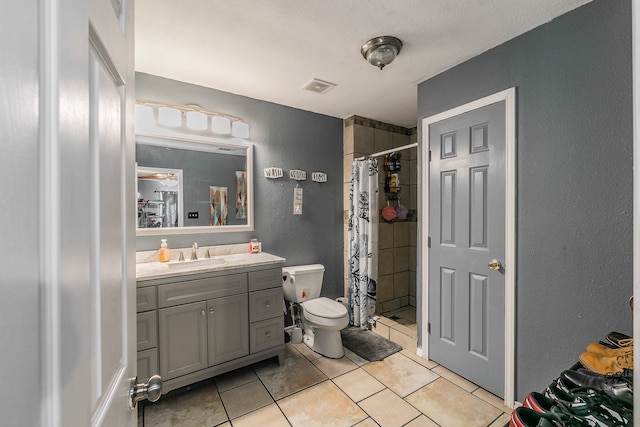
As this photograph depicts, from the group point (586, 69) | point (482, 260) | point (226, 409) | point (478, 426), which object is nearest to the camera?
point (586, 69)

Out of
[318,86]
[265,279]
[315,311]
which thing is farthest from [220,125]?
[315,311]

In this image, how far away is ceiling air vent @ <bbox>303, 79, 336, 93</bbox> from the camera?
238cm

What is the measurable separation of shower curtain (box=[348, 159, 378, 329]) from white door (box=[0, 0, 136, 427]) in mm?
2491

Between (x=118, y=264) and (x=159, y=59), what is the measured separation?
2.02m

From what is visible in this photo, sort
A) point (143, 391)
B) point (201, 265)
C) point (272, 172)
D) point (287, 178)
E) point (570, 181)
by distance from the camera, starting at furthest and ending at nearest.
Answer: point (287, 178)
point (272, 172)
point (201, 265)
point (570, 181)
point (143, 391)

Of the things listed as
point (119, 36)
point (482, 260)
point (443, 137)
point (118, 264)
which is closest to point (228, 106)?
point (443, 137)

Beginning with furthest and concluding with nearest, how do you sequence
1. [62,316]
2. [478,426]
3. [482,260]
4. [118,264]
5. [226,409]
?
[482,260] → [226,409] → [478,426] → [118,264] → [62,316]

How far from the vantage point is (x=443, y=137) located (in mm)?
2217

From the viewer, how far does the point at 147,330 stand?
1.76 metres

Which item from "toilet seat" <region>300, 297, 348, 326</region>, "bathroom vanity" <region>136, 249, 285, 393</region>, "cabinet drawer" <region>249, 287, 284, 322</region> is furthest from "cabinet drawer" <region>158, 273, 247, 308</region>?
"toilet seat" <region>300, 297, 348, 326</region>

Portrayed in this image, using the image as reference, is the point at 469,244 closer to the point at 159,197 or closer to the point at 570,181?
the point at 570,181

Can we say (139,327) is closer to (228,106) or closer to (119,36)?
(119,36)

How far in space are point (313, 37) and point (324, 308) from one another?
2.13m

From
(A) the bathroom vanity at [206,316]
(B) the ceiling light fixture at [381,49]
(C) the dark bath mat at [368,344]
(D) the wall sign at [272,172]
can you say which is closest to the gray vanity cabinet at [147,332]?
(A) the bathroom vanity at [206,316]
